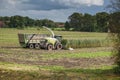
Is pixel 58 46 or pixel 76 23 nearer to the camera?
pixel 58 46

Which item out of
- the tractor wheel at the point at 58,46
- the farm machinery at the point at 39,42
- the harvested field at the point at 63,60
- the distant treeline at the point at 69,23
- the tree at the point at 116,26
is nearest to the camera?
the tree at the point at 116,26

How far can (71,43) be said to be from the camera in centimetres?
4444

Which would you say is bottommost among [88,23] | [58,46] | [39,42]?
[58,46]

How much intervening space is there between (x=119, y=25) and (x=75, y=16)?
102 meters

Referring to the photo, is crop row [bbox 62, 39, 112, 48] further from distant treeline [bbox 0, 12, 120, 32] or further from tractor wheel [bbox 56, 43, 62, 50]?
distant treeline [bbox 0, 12, 120, 32]

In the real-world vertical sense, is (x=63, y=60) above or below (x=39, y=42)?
below

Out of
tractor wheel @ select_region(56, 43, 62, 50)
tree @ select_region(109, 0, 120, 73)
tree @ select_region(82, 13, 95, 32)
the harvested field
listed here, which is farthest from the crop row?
tree @ select_region(82, 13, 95, 32)

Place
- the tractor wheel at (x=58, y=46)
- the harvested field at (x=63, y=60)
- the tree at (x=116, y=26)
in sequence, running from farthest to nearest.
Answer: the tractor wheel at (x=58, y=46), the harvested field at (x=63, y=60), the tree at (x=116, y=26)

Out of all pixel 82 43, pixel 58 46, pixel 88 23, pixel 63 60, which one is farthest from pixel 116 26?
pixel 88 23

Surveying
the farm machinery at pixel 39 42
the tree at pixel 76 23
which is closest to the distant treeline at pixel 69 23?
the tree at pixel 76 23

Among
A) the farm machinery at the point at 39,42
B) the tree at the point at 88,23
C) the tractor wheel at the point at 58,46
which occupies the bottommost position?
the tractor wheel at the point at 58,46

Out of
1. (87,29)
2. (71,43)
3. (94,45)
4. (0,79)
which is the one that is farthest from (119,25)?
(87,29)

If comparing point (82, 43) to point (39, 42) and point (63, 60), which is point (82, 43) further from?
point (63, 60)

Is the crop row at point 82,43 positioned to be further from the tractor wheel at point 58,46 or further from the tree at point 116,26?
the tree at point 116,26
